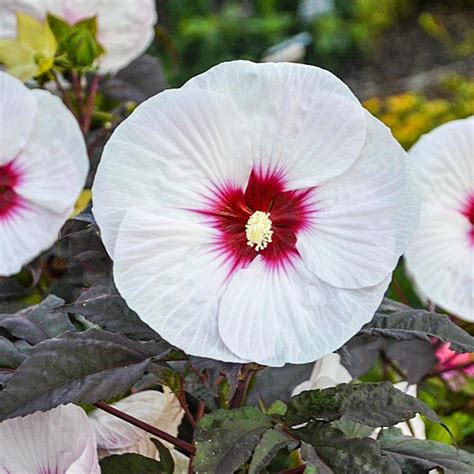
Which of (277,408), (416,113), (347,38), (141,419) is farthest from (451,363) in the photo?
(347,38)

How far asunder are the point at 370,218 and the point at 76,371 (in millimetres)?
217

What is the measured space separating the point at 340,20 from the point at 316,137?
368cm

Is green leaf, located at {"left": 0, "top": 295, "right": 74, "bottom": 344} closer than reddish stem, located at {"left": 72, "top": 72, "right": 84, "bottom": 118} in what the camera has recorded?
Yes

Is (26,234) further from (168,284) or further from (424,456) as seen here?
(424,456)

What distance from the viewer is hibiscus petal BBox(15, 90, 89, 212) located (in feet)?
2.89

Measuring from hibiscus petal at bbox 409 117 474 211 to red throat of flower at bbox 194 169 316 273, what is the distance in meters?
0.26

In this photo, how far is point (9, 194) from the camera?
917 mm

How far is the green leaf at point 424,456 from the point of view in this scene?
2.07 ft

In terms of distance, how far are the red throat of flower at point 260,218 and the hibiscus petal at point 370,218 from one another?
3 cm

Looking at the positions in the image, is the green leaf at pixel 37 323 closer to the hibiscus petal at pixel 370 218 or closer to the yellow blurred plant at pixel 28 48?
the hibiscus petal at pixel 370 218

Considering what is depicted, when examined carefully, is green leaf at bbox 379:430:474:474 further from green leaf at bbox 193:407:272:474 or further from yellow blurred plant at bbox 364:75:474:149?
yellow blurred plant at bbox 364:75:474:149

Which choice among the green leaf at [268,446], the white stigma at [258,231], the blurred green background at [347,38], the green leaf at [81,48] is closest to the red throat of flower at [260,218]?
the white stigma at [258,231]

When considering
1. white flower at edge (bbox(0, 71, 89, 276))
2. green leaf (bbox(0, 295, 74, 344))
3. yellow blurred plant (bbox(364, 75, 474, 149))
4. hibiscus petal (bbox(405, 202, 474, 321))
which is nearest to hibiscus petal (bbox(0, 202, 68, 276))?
white flower at edge (bbox(0, 71, 89, 276))

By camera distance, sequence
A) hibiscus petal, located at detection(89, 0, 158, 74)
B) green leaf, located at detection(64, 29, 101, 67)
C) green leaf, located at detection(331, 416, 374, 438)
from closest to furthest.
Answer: green leaf, located at detection(331, 416, 374, 438) < green leaf, located at detection(64, 29, 101, 67) < hibiscus petal, located at detection(89, 0, 158, 74)
